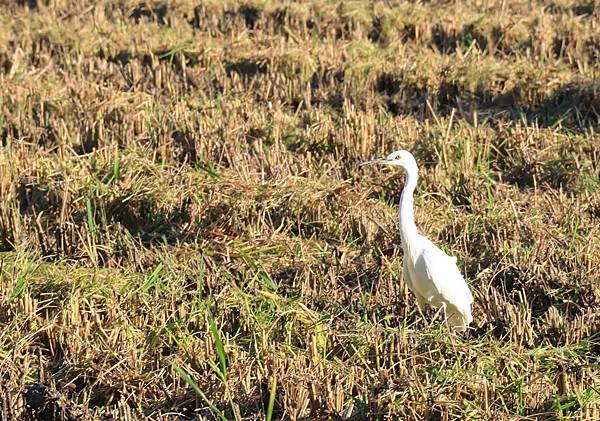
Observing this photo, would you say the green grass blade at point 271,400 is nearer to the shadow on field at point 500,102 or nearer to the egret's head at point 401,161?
the egret's head at point 401,161

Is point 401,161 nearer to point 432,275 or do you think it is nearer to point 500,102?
point 432,275

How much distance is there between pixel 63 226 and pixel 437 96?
3988 millimetres

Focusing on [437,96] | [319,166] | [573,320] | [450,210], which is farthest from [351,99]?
[573,320]

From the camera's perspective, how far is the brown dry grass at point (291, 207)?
5.73 meters

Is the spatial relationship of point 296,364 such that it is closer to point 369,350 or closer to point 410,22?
point 369,350

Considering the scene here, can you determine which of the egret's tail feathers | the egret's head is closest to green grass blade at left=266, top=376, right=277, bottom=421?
the egret's tail feathers

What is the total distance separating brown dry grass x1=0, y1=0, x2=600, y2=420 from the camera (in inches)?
225

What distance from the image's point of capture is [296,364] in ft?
18.8

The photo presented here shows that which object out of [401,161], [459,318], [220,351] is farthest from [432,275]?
[220,351]

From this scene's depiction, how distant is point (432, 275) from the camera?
627cm

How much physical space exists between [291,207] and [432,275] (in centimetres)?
183

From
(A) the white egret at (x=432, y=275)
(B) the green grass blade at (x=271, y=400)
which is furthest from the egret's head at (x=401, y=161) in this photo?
(B) the green grass blade at (x=271, y=400)

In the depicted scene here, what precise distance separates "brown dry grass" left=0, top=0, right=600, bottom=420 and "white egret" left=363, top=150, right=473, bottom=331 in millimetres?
154

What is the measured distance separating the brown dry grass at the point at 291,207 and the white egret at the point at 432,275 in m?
0.15
